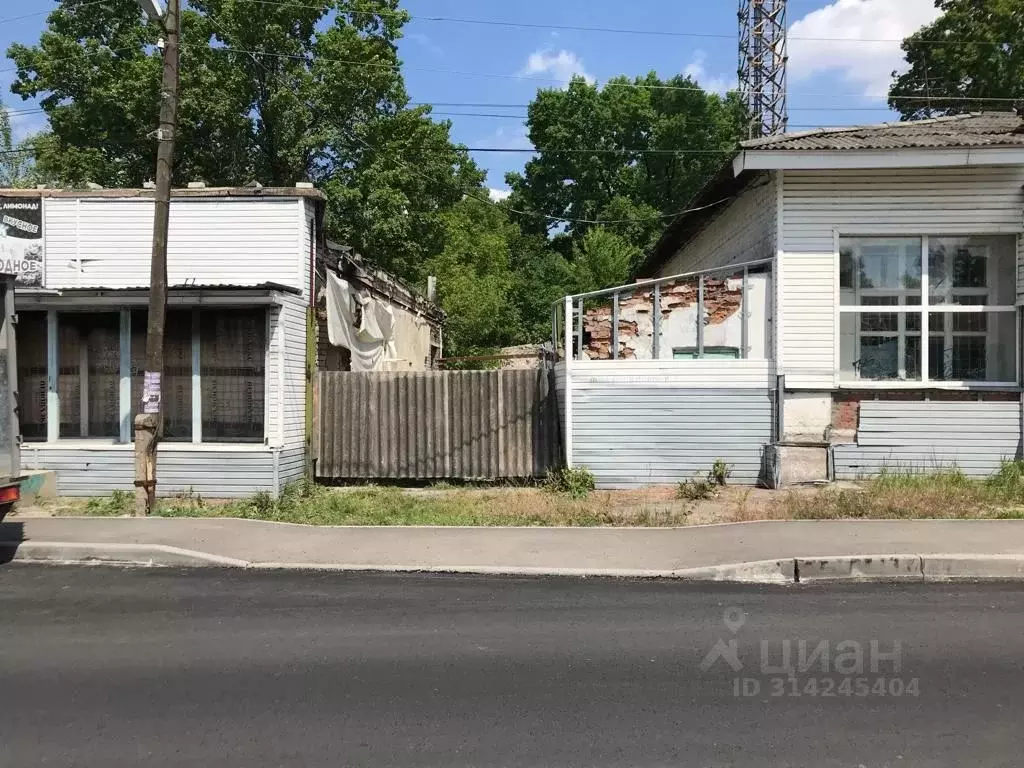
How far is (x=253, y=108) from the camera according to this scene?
1042 inches

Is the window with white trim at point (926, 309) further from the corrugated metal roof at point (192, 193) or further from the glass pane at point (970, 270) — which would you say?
the corrugated metal roof at point (192, 193)

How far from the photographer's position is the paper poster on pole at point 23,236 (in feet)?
39.7

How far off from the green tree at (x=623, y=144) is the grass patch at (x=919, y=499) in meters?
37.8

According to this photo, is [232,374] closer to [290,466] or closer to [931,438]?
[290,466]

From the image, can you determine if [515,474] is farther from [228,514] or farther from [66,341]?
[66,341]

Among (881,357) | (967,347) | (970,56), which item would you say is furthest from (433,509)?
(970,56)

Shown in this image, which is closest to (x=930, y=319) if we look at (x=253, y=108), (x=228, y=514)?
(x=228, y=514)

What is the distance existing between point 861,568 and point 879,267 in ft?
20.0

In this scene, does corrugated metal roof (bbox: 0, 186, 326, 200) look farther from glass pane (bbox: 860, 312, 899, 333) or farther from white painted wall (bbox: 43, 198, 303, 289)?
glass pane (bbox: 860, 312, 899, 333)

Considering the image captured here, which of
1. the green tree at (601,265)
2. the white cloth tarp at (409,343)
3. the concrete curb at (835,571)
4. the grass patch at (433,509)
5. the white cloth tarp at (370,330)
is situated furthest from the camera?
the green tree at (601,265)

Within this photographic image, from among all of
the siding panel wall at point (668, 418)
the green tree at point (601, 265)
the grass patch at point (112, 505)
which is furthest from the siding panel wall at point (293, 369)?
the green tree at point (601, 265)

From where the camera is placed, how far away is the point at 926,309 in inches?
458

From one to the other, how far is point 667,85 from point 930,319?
4190 centimetres

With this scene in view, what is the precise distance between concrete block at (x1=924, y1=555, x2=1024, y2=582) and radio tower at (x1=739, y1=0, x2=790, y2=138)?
30.0 meters
